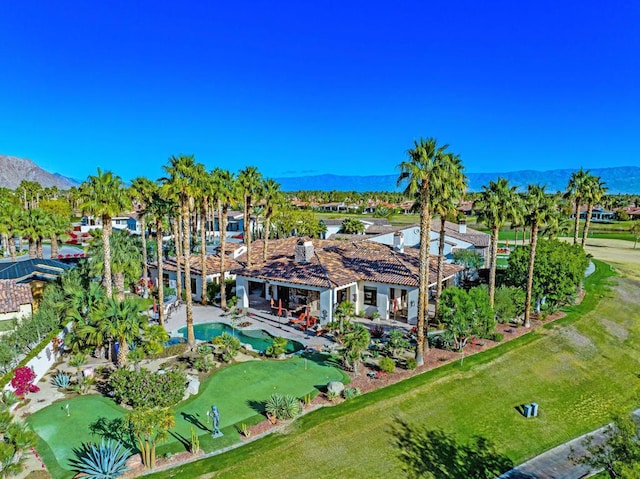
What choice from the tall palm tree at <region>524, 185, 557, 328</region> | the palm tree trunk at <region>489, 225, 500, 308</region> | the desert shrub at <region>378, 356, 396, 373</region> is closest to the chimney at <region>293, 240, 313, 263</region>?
the palm tree trunk at <region>489, 225, 500, 308</region>

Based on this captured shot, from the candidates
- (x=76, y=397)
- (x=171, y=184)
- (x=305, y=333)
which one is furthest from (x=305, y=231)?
(x=76, y=397)

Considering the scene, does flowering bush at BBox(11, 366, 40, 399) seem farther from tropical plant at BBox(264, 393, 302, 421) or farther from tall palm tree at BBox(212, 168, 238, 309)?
tall palm tree at BBox(212, 168, 238, 309)

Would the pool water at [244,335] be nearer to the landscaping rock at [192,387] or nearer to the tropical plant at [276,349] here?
the tropical plant at [276,349]

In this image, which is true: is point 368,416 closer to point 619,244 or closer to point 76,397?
point 76,397

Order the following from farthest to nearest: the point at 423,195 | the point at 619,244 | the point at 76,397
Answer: the point at 619,244
the point at 423,195
the point at 76,397

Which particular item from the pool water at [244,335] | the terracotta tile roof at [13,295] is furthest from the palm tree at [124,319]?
the terracotta tile roof at [13,295]
